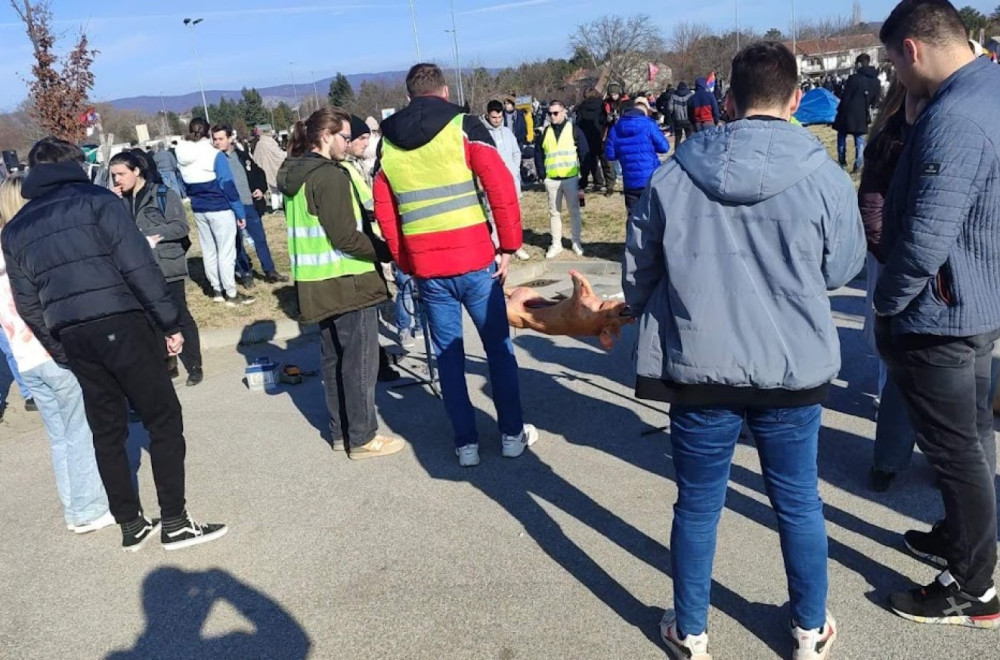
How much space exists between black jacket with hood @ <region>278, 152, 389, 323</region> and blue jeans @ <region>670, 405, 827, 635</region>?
2.51 m

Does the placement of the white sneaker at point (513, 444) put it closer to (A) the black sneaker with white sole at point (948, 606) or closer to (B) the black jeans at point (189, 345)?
(A) the black sneaker with white sole at point (948, 606)

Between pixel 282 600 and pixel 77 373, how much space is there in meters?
1.53

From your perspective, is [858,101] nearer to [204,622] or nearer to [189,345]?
[189,345]

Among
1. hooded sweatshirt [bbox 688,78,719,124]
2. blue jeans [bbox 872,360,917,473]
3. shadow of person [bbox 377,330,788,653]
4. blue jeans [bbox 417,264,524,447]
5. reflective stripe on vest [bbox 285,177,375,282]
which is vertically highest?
hooded sweatshirt [bbox 688,78,719,124]

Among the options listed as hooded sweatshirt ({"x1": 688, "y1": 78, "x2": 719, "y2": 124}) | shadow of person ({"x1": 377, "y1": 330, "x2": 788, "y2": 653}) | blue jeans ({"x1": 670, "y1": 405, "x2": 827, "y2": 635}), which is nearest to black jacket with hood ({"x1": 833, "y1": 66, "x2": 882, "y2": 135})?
hooded sweatshirt ({"x1": 688, "y1": 78, "x2": 719, "y2": 124})

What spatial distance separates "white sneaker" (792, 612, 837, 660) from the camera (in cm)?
272

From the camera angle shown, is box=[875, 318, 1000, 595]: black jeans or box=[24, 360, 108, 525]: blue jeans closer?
box=[875, 318, 1000, 595]: black jeans

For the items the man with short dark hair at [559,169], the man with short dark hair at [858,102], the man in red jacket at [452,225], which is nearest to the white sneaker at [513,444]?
the man in red jacket at [452,225]

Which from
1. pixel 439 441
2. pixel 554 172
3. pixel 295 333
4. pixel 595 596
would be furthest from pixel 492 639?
pixel 554 172

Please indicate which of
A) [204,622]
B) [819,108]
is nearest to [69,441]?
[204,622]

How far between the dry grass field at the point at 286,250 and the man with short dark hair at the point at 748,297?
6.67 m

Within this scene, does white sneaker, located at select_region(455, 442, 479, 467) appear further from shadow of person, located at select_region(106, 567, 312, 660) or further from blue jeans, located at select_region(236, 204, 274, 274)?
blue jeans, located at select_region(236, 204, 274, 274)

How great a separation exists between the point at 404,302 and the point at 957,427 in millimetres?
5165

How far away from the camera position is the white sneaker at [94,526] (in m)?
4.36
